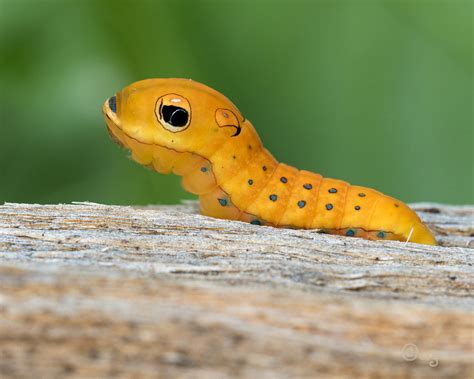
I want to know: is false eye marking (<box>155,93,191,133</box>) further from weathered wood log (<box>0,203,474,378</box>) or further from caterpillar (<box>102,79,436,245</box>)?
weathered wood log (<box>0,203,474,378</box>)

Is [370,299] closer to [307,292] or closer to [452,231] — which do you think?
[307,292]

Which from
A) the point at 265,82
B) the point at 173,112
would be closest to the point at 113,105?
the point at 173,112

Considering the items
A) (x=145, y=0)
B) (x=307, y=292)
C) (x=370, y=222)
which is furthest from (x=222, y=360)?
(x=145, y=0)

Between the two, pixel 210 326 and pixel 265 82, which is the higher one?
pixel 265 82

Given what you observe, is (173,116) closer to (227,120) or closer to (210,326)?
(227,120)

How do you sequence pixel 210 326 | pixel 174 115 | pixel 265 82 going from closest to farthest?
1. pixel 210 326
2. pixel 174 115
3. pixel 265 82

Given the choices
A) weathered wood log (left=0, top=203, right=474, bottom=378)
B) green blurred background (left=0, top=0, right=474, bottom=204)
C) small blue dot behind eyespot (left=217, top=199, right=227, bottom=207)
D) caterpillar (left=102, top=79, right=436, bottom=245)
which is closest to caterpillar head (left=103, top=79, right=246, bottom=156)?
caterpillar (left=102, top=79, right=436, bottom=245)
